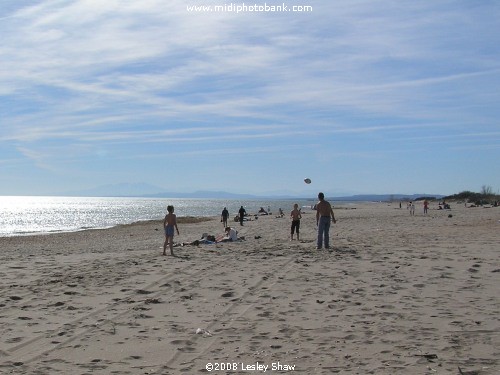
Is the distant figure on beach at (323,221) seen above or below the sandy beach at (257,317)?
above

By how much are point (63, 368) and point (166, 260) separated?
8.35 metres

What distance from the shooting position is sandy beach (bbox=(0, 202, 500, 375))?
5727 mm

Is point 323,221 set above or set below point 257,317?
above

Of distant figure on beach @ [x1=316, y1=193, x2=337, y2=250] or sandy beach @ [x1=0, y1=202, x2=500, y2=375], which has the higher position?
distant figure on beach @ [x1=316, y1=193, x2=337, y2=250]

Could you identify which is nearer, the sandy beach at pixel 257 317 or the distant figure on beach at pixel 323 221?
the sandy beach at pixel 257 317

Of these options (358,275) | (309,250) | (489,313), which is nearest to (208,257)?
(309,250)

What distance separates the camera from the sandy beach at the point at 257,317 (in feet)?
18.8

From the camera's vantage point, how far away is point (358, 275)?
35.0 ft

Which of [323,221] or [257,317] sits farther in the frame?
[323,221]

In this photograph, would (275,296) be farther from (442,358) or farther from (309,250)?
(309,250)

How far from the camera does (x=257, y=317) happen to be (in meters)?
7.57

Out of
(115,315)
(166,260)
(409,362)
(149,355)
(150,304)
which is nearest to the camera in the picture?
(409,362)

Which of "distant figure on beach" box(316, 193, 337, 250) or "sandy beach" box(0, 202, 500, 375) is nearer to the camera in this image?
"sandy beach" box(0, 202, 500, 375)

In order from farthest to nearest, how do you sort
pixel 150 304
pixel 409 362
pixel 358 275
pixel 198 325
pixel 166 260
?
pixel 166 260, pixel 358 275, pixel 150 304, pixel 198 325, pixel 409 362
